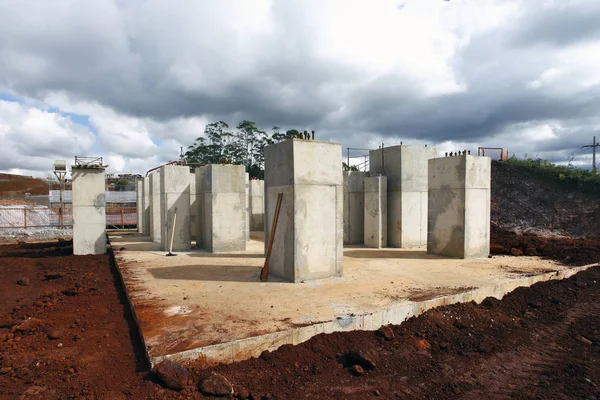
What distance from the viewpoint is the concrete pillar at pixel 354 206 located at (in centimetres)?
1408

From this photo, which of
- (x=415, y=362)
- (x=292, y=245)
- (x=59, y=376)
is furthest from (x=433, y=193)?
(x=59, y=376)

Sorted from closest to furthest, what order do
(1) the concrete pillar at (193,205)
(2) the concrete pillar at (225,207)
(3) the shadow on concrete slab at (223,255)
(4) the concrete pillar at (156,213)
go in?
(3) the shadow on concrete slab at (223,255) < (2) the concrete pillar at (225,207) < (1) the concrete pillar at (193,205) < (4) the concrete pillar at (156,213)

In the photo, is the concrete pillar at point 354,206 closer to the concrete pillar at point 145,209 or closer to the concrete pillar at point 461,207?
the concrete pillar at point 461,207

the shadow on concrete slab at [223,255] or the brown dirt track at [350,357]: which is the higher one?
the shadow on concrete slab at [223,255]

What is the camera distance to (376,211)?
13.1 meters

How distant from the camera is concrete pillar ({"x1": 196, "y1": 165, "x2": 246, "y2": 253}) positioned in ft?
39.7

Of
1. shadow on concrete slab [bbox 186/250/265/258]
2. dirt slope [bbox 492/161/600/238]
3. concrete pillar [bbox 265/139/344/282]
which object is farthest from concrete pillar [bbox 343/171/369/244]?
dirt slope [bbox 492/161/600/238]

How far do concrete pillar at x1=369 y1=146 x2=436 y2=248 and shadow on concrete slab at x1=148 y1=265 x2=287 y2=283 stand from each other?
6.07 metres

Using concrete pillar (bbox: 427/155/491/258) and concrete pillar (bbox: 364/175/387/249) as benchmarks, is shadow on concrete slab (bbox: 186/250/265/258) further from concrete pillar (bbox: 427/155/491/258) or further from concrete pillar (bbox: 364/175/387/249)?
concrete pillar (bbox: 427/155/491/258)

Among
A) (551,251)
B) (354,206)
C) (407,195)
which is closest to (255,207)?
(354,206)

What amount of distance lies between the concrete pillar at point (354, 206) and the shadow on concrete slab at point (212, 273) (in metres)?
5.82

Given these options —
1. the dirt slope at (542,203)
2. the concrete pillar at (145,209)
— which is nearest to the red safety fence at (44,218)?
the concrete pillar at (145,209)

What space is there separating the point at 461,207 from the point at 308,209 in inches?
208

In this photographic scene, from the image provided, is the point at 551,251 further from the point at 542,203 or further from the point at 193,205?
the point at 193,205
